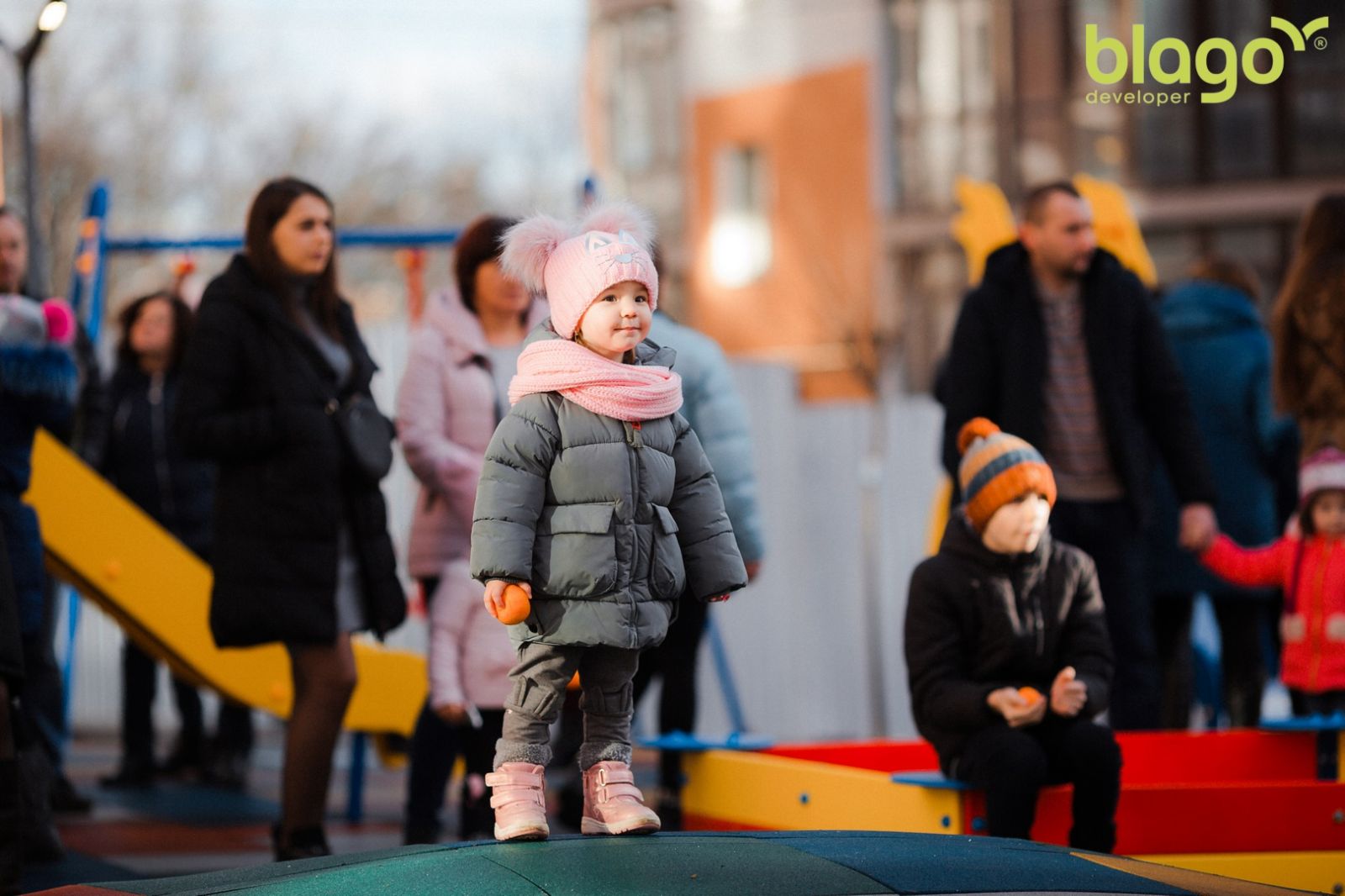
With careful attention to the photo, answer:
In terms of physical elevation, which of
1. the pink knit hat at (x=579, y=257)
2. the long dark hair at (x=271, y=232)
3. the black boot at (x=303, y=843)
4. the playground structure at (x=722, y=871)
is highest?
the long dark hair at (x=271, y=232)

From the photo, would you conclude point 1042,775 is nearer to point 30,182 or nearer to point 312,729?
point 312,729

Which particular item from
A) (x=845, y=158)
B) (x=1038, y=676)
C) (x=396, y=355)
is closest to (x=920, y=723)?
(x=1038, y=676)

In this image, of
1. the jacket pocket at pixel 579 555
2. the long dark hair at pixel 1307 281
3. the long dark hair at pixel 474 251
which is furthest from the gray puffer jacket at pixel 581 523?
the long dark hair at pixel 1307 281

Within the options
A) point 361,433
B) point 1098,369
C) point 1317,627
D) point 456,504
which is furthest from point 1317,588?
point 361,433

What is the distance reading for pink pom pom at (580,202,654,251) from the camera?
4.53m

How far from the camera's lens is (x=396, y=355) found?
10398 millimetres

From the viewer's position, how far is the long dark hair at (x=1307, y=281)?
727 centimetres

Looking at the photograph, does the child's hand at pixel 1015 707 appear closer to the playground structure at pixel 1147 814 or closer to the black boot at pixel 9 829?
the playground structure at pixel 1147 814

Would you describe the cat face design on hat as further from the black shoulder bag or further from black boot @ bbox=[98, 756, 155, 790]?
black boot @ bbox=[98, 756, 155, 790]

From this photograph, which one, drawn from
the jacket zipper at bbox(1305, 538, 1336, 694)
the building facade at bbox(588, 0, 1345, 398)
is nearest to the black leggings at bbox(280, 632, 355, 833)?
the jacket zipper at bbox(1305, 538, 1336, 694)

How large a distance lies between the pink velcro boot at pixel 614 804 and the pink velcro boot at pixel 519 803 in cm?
11

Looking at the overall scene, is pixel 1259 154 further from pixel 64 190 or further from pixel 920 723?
pixel 920 723

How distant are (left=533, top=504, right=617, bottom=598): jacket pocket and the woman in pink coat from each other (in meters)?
2.04

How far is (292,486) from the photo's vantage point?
586cm
